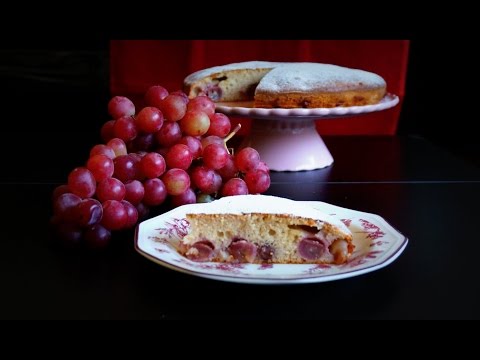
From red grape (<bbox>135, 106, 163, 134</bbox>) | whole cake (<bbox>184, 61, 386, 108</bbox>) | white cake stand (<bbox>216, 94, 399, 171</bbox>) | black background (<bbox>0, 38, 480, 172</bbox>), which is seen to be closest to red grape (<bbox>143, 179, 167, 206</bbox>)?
red grape (<bbox>135, 106, 163, 134</bbox>)

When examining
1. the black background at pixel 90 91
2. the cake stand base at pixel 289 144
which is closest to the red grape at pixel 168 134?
the cake stand base at pixel 289 144

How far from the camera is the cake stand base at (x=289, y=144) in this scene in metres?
1.34

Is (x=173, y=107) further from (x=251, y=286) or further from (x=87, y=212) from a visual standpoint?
(x=251, y=286)

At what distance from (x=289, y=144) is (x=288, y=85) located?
0.12 metres

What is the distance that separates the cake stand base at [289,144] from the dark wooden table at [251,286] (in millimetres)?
165

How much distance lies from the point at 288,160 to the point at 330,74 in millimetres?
231

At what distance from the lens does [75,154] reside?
4.75 ft

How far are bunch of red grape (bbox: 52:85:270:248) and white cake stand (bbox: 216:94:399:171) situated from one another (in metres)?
0.24

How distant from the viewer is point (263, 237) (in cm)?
81

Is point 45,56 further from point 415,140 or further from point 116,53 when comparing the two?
point 415,140

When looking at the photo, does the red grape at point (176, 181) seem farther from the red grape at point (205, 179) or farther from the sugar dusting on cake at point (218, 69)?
the sugar dusting on cake at point (218, 69)

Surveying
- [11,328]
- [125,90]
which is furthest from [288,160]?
[125,90]

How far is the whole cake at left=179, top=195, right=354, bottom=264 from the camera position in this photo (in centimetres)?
80

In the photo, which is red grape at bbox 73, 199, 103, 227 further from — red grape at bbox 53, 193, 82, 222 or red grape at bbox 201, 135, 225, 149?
red grape at bbox 201, 135, 225, 149
